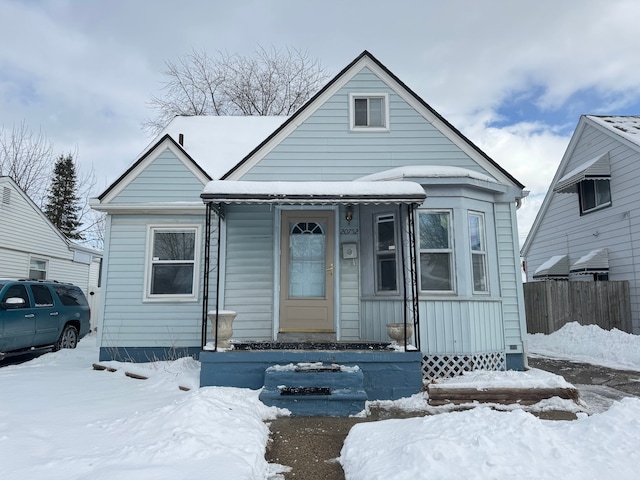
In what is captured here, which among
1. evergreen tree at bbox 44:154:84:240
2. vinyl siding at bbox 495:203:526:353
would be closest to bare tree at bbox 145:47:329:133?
evergreen tree at bbox 44:154:84:240

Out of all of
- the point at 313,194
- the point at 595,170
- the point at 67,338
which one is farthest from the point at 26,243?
the point at 595,170

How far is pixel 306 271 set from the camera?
734 centimetres

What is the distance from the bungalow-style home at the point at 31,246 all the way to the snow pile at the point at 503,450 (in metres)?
15.3

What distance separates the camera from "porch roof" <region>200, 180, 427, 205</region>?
590cm

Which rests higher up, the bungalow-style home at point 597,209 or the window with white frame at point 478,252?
the bungalow-style home at point 597,209

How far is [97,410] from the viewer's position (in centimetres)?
472

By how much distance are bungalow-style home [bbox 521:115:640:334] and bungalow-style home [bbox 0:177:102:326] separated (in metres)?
19.1

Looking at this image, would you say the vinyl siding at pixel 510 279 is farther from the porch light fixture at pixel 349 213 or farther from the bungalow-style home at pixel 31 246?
the bungalow-style home at pixel 31 246

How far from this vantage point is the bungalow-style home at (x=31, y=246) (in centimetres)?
1367

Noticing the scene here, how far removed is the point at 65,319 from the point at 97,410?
235 inches

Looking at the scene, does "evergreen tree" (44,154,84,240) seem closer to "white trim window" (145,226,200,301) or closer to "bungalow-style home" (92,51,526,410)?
"bungalow-style home" (92,51,526,410)

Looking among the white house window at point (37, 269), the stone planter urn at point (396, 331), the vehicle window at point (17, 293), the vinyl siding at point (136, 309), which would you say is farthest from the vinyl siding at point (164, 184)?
the white house window at point (37, 269)

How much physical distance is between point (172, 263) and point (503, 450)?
6815 mm

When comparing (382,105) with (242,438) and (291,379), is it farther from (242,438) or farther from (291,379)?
(242,438)
